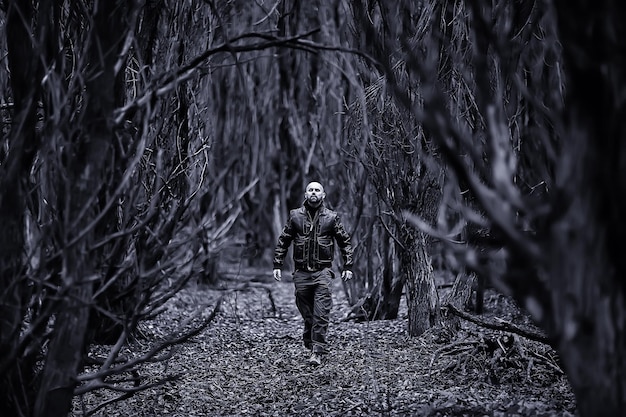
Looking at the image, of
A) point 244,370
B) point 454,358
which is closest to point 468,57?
point 454,358

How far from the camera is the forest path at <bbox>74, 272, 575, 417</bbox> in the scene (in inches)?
266

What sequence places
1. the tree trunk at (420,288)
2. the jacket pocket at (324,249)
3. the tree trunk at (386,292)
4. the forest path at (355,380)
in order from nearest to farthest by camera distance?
1. the forest path at (355,380)
2. the jacket pocket at (324,249)
3. the tree trunk at (420,288)
4. the tree trunk at (386,292)

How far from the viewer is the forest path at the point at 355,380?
6.77 m

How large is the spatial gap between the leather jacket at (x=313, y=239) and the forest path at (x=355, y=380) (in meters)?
1.14

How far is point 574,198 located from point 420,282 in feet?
22.2

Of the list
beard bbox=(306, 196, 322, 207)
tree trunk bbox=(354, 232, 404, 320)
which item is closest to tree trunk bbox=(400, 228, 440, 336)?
beard bbox=(306, 196, 322, 207)

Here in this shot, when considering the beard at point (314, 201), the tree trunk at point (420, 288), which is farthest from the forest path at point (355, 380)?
the beard at point (314, 201)

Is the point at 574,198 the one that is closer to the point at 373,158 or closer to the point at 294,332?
the point at 373,158

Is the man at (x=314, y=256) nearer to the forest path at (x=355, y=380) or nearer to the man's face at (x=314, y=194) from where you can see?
the man's face at (x=314, y=194)

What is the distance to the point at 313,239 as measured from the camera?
961 cm

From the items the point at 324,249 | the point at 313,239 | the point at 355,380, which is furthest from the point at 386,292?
the point at 355,380

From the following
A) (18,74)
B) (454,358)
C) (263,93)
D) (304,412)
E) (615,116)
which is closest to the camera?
(615,116)

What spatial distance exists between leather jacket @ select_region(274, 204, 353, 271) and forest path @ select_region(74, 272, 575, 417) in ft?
3.73

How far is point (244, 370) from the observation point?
9039 millimetres
